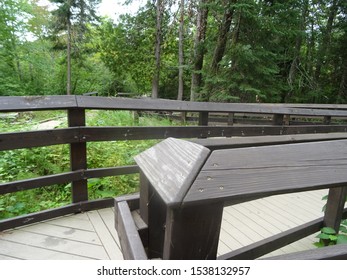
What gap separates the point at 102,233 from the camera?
2.11 m

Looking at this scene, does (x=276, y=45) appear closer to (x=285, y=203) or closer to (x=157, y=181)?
(x=285, y=203)

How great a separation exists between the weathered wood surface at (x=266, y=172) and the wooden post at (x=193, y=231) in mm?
82

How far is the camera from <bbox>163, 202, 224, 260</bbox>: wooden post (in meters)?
0.68

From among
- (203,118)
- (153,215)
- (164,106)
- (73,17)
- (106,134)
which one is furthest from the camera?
(73,17)

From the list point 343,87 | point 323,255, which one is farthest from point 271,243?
point 343,87

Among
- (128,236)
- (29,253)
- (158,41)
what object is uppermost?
(158,41)

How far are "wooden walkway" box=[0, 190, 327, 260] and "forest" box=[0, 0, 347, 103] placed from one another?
5.23m

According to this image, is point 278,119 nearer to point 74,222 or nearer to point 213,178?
point 74,222

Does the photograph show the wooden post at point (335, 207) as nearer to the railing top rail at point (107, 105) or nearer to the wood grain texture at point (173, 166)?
the wood grain texture at point (173, 166)

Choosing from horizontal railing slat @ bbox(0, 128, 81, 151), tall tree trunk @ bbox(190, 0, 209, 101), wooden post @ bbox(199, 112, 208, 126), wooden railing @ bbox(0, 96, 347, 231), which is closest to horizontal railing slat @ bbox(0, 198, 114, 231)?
wooden railing @ bbox(0, 96, 347, 231)

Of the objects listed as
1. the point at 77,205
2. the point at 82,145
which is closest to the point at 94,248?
the point at 77,205

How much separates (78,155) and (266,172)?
2018 mm

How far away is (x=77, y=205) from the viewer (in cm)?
241

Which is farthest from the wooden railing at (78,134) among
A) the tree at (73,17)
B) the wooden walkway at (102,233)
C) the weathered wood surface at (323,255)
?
the tree at (73,17)
